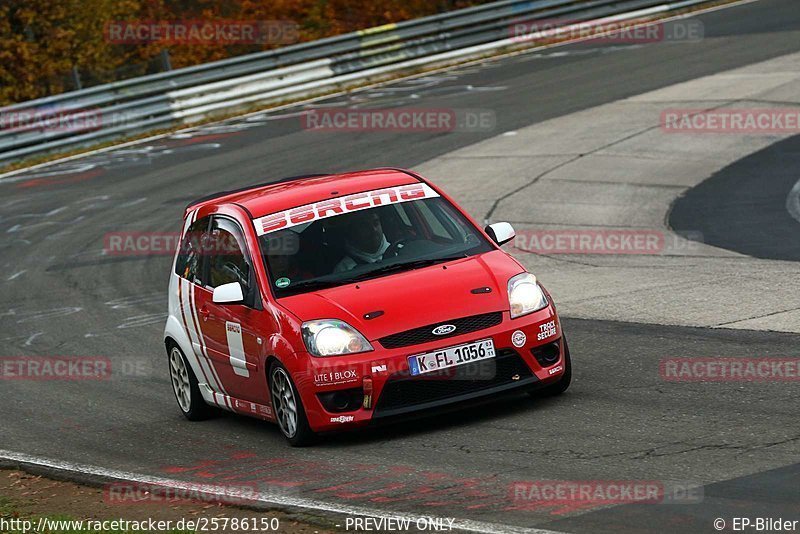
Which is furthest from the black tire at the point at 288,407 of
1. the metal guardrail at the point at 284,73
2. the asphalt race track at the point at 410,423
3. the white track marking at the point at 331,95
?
the metal guardrail at the point at 284,73

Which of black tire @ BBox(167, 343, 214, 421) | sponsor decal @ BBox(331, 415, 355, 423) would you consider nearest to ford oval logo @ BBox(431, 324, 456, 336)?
sponsor decal @ BBox(331, 415, 355, 423)

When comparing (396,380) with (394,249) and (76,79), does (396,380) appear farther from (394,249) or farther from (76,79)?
(76,79)

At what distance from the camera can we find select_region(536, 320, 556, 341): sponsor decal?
27.0ft

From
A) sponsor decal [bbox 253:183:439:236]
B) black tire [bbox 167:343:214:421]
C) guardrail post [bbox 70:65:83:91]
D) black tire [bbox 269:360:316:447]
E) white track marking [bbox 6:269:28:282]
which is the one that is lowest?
white track marking [bbox 6:269:28:282]

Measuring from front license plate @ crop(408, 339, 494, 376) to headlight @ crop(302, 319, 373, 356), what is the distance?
295 mm

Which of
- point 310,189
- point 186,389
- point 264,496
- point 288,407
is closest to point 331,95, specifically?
point 186,389

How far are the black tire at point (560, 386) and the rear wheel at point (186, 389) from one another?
263 cm

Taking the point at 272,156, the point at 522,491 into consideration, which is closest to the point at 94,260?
the point at 272,156

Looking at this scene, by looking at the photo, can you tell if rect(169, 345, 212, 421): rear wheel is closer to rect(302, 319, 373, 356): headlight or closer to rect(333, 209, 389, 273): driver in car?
rect(333, 209, 389, 273): driver in car

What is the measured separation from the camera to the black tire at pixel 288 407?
8125 millimetres

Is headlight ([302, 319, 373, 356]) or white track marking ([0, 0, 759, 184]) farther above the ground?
headlight ([302, 319, 373, 356])

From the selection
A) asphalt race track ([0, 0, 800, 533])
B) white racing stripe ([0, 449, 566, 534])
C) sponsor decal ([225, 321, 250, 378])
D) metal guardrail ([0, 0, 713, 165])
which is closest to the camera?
white racing stripe ([0, 449, 566, 534])

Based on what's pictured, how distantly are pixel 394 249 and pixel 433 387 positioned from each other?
4.19ft

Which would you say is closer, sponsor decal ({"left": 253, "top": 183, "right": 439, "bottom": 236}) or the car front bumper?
the car front bumper
